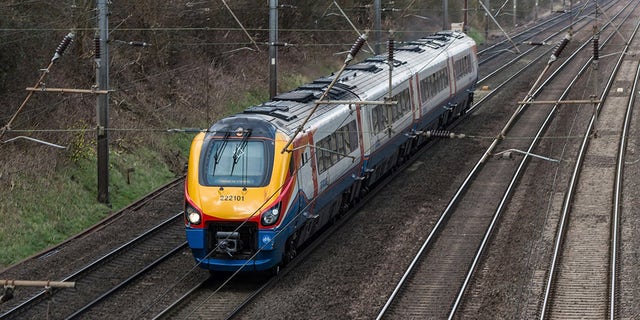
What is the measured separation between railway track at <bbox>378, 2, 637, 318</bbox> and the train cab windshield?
11.3ft

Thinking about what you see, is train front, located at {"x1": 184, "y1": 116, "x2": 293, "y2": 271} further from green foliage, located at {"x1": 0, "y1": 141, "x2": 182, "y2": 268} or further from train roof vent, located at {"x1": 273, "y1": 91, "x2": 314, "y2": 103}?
green foliage, located at {"x1": 0, "y1": 141, "x2": 182, "y2": 268}

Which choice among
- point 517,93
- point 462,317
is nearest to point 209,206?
point 462,317

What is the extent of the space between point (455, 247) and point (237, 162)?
5.61m

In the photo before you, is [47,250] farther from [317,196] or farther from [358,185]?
[358,185]

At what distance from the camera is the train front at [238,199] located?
18766mm

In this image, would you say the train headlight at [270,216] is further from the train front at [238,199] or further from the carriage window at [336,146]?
the carriage window at [336,146]

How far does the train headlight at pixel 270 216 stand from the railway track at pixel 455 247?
2.64 metres

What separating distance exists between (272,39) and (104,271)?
11441 millimetres

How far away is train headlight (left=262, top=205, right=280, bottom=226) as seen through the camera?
61.6 feet

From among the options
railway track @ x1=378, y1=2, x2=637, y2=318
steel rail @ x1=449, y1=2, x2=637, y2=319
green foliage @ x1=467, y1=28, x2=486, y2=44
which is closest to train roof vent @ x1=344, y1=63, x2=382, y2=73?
railway track @ x1=378, y1=2, x2=637, y2=318

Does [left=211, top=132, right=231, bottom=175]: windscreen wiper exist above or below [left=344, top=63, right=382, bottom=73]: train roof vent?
below

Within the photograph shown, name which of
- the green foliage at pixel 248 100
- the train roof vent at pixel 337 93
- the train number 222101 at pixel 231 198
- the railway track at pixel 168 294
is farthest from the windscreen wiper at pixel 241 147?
the green foliage at pixel 248 100

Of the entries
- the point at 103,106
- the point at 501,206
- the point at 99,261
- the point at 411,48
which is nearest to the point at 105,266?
the point at 99,261

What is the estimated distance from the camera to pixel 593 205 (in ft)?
85.7
